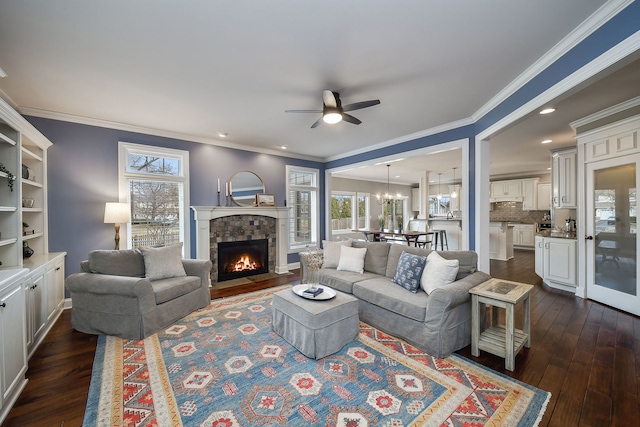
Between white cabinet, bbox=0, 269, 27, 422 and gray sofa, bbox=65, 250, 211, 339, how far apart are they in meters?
0.71

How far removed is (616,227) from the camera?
356 centimetres

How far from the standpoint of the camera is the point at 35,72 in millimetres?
2531

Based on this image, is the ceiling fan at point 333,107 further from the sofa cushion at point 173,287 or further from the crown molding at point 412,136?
the sofa cushion at point 173,287

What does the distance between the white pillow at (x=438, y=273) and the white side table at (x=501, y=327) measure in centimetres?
24

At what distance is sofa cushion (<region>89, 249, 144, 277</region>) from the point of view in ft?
9.95

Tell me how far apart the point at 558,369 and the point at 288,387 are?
2255mm

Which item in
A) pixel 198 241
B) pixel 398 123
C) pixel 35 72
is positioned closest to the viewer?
pixel 35 72

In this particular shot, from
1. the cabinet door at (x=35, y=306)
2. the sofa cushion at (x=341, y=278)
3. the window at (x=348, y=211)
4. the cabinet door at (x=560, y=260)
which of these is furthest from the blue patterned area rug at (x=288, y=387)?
Result: the window at (x=348, y=211)

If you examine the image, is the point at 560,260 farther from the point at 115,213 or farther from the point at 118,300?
the point at 115,213

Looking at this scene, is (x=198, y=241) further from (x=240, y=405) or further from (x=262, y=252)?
(x=240, y=405)

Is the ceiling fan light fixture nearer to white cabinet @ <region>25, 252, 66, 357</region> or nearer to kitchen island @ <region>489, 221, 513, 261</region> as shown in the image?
white cabinet @ <region>25, 252, 66, 357</region>

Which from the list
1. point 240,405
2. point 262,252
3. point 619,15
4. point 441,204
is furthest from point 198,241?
point 441,204

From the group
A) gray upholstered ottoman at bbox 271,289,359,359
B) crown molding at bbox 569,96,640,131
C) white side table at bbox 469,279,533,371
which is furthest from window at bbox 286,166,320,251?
crown molding at bbox 569,96,640,131

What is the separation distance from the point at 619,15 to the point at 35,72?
15.7 feet
